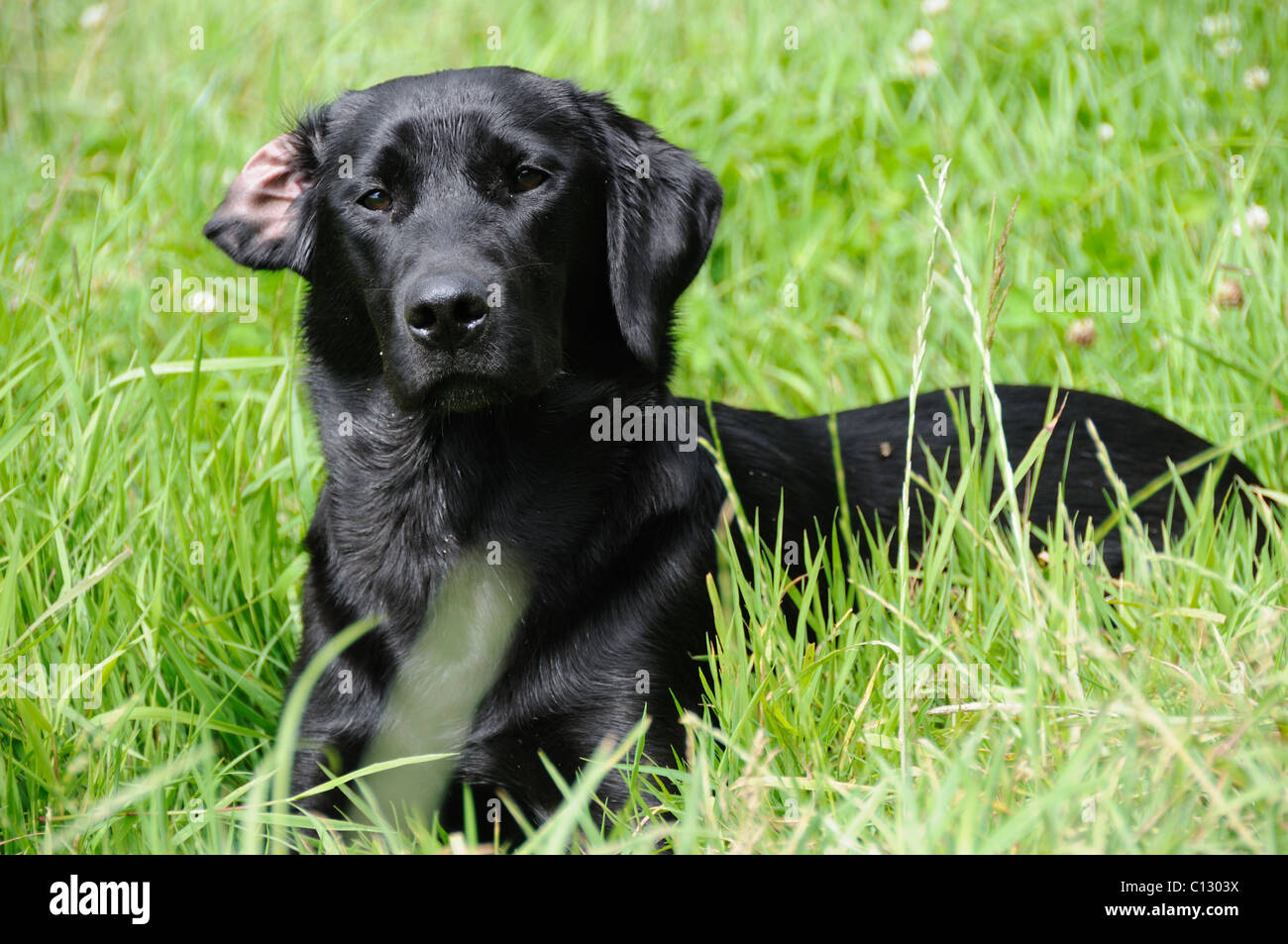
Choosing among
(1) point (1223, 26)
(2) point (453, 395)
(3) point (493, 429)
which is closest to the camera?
(2) point (453, 395)

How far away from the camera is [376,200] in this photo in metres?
2.51

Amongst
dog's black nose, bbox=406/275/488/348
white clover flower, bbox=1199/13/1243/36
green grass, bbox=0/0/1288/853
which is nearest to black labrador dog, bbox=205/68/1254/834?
dog's black nose, bbox=406/275/488/348

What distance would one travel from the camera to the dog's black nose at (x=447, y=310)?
86.2 inches

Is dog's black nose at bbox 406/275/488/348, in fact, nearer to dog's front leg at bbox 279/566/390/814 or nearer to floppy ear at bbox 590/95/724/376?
floppy ear at bbox 590/95/724/376

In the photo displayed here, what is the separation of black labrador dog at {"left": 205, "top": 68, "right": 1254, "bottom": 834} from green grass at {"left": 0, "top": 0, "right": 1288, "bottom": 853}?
158mm

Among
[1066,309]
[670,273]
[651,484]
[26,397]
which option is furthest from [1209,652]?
[26,397]

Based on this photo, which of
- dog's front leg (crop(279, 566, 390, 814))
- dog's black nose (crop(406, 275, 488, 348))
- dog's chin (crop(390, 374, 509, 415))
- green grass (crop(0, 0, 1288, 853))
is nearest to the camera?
green grass (crop(0, 0, 1288, 853))

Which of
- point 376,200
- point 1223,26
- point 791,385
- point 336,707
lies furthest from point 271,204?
point 1223,26

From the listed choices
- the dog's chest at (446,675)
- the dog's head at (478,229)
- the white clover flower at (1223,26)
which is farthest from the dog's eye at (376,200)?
the white clover flower at (1223,26)

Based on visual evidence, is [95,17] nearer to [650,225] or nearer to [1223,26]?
[650,225]

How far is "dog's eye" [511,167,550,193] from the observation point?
2486mm

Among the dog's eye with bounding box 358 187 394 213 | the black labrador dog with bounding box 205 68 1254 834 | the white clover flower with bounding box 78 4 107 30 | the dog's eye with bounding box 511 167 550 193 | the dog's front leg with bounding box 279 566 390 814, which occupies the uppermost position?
the white clover flower with bounding box 78 4 107 30

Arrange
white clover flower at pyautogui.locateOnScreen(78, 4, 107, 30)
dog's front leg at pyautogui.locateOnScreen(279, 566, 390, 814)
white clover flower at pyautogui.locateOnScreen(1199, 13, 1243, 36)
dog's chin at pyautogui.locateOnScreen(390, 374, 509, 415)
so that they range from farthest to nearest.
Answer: white clover flower at pyautogui.locateOnScreen(1199, 13, 1243, 36)
white clover flower at pyautogui.locateOnScreen(78, 4, 107, 30)
dog's front leg at pyautogui.locateOnScreen(279, 566, 390, 814)
dog's chin at pyautogui.locateOnScreen(390, 374, 509, 415)

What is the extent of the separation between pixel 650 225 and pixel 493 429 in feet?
1.70
